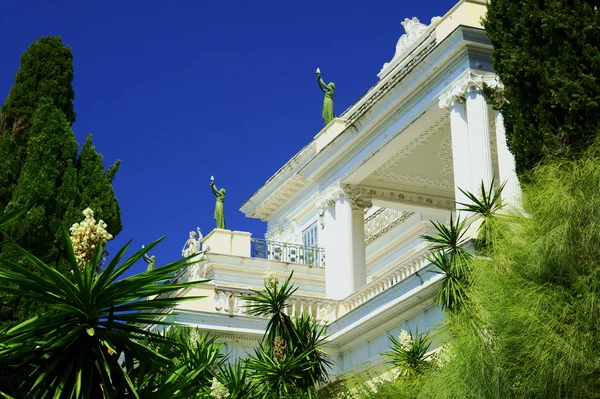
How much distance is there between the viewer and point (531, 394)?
491 inches

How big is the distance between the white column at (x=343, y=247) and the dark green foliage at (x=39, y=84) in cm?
628

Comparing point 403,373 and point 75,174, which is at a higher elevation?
point 75,174

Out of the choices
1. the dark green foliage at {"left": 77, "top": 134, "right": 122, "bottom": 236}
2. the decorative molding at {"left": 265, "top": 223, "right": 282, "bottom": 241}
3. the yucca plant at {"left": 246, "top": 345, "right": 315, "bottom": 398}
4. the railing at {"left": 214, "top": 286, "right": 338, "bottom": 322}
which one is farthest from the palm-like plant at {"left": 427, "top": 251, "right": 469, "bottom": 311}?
the decorative molding at {"left": 265, "top": 223, "right": 282, "bottom": 241}

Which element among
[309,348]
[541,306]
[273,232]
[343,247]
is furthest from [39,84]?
[273,232]

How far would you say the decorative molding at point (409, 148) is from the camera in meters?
21.3

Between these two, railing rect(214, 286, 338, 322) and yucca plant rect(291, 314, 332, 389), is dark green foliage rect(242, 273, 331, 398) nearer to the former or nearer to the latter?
yucca plant rect(291, 314, 332, 389)

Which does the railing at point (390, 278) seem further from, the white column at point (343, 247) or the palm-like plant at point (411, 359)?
the palm-like plant at point (411, 359)

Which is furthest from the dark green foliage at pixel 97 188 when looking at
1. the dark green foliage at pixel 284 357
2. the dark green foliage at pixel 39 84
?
the dark green foliage at pixel 284 357

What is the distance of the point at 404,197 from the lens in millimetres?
24344

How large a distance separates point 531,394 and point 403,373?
2.73m

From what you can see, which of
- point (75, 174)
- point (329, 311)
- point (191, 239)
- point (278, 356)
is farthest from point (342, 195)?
point (278, 356)

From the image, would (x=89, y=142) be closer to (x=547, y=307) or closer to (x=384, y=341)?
A: (x=384, y=341)

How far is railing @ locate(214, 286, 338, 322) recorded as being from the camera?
2080 centimetres

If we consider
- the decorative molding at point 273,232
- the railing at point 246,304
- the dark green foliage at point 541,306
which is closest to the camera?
the dark green foliage at point 541,306
